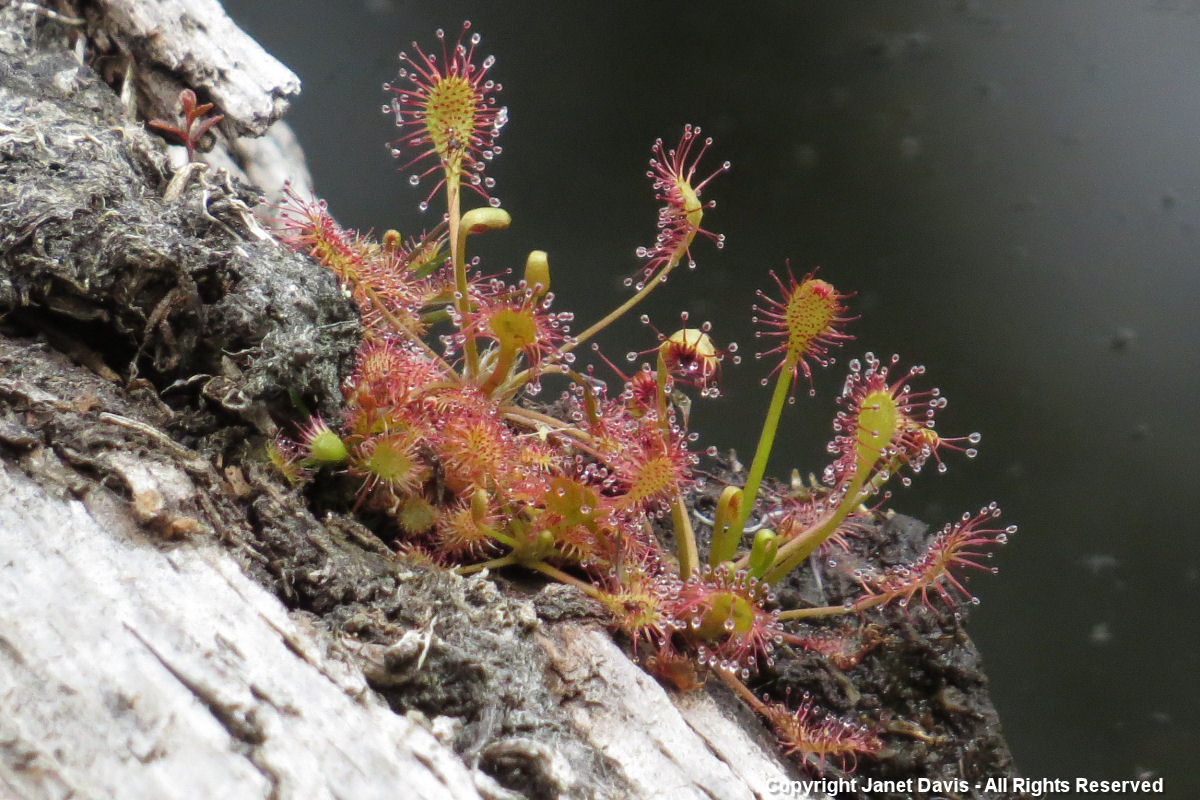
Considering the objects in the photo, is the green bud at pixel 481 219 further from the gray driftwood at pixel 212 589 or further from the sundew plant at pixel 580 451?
the gray driftwood at pixel 212 589

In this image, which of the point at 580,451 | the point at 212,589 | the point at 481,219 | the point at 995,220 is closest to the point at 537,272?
the point at 481,219

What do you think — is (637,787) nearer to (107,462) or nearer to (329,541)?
(329,541)

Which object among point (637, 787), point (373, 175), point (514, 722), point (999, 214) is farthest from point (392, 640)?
point (999, 214)

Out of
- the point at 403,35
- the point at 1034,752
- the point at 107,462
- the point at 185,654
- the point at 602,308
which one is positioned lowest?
the point at 185,654

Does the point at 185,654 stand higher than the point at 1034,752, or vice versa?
the point at 1034,752

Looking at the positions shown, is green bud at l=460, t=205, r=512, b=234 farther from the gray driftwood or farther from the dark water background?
the dark water background

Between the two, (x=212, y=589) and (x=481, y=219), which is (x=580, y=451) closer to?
(x=481, y=219)

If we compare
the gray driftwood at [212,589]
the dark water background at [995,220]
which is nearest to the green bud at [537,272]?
the gray driftwood at [212,589]
